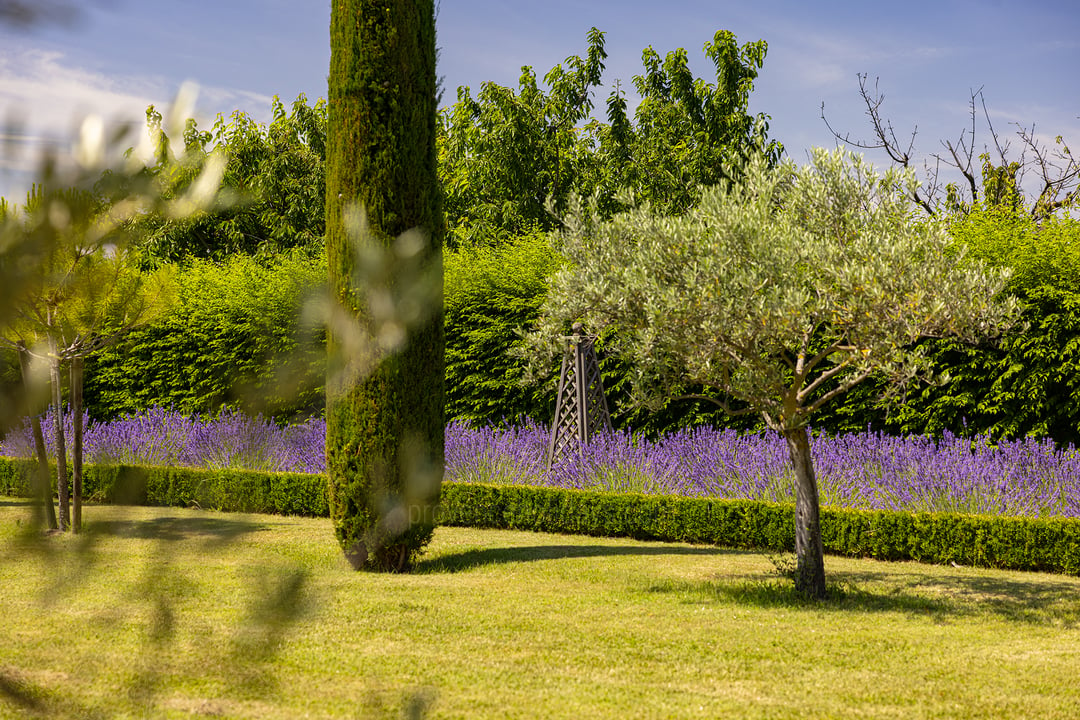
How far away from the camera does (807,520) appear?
6.98 meters

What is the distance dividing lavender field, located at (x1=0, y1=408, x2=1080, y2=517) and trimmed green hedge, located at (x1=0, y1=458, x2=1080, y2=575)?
0.50 meters

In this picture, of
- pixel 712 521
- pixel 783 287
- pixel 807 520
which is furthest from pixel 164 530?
pixel 712 521

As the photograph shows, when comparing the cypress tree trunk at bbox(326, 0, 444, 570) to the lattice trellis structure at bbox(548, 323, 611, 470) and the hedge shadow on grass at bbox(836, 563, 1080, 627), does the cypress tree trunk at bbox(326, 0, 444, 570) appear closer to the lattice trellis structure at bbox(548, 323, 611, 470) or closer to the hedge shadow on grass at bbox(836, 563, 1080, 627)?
the lattice trellis structure at bbox(548, 323, 611, 470)

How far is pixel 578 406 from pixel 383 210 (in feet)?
13.8

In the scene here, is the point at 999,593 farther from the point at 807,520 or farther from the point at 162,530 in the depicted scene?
the point at 162,530

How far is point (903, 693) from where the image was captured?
4.84 m

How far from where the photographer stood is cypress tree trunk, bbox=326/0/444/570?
8008 millimetres

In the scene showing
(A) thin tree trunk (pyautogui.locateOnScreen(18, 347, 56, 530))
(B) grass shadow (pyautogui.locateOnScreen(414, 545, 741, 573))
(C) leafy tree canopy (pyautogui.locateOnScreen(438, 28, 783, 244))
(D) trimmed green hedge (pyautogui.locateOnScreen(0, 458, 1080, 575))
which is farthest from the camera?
(C) leafy tree canopy (pyautogui.locateOnScreen(438, 28, 783, 244))

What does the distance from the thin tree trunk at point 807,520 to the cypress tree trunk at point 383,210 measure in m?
2.90

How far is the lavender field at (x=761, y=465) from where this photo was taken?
9.10 meters

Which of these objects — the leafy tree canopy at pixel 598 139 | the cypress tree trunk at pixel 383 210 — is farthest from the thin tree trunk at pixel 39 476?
the leafy tree canopy at pixel 598 139

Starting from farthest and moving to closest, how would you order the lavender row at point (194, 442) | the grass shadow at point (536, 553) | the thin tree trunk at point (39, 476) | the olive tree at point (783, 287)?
the lavender row at point (194, 442) → the grass shadow at point (536, 553) → the olive tree at point (783, 287) → the thin tree trunk at point (39, 476)

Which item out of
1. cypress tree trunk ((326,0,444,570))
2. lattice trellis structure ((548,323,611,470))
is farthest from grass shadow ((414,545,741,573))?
lattice trellis structure ((548,323,611,470))

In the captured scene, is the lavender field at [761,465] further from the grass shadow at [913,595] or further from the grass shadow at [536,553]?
the grass shadow at [913,595]
